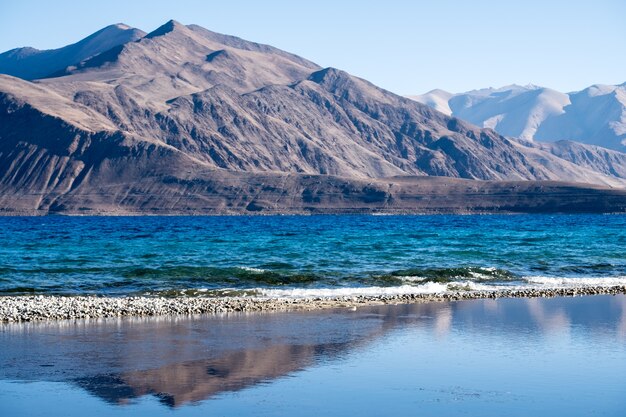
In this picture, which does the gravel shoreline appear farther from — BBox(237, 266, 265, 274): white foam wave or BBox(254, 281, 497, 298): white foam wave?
BBox(237, 266, 265, 274): white foam wave

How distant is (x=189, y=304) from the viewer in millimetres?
27375

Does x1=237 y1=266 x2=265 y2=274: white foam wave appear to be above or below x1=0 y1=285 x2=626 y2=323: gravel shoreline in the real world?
below

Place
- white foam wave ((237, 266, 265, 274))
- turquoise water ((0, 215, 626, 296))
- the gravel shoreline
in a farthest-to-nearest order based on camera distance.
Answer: white foam wave ((237, 266, 265, 274))
turquoise water ((0, 215, 626, 296))
the gravel shoreline

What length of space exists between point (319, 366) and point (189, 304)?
10.3 metres

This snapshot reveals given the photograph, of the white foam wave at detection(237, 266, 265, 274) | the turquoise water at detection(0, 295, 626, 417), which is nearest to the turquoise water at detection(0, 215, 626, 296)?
the white foam wave at detection(237, 266, 265, 274)

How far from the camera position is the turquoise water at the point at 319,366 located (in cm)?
1462

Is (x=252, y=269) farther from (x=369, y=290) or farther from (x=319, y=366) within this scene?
(x=319, y=366)

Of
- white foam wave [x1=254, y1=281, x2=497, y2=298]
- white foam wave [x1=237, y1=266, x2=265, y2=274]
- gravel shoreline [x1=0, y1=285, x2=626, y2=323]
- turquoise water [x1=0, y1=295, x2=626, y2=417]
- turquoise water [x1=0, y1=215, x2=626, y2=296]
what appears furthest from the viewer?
white foam wave [x1=237, y1=266, x2=265, y2=274]

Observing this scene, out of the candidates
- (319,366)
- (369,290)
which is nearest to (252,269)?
(369,290)

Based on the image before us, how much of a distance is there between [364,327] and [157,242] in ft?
Result: 167

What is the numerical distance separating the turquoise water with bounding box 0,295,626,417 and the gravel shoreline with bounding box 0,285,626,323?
1.10 meters

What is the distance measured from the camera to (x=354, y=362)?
717 inches

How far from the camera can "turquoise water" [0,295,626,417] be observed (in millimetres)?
14625

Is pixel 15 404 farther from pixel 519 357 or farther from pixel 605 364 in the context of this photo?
pixel 605 364
